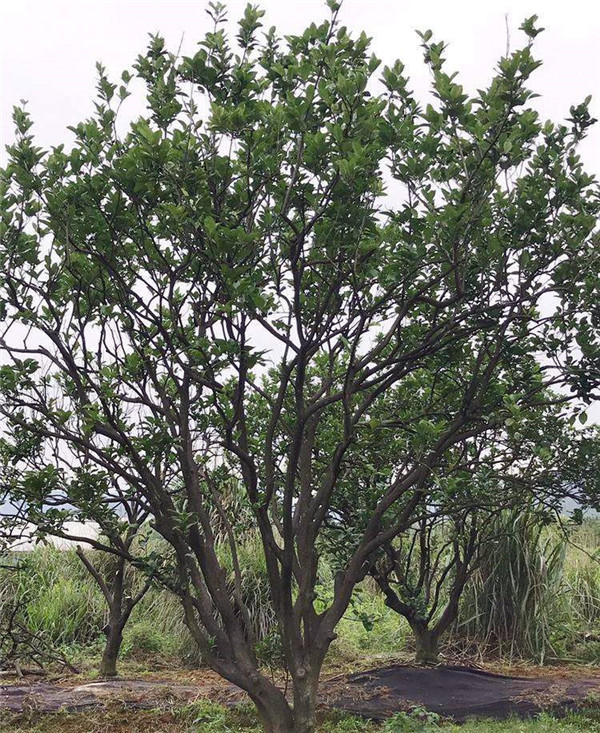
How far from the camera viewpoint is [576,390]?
4344 millimetres

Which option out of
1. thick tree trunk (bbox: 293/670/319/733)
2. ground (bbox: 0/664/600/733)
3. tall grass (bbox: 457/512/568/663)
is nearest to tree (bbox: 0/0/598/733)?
thick tree trunk (bbox: 293/670/319/733)

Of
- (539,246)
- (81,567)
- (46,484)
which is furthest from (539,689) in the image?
(81,567)

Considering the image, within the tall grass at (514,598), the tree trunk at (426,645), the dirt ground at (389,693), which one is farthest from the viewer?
the tall grass at (514,598)

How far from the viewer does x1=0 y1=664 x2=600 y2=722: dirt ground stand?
19.0 ft

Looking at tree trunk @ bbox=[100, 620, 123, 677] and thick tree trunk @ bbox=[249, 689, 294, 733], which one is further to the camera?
tree trunk @ bbox=[100, 620, 123, 677]

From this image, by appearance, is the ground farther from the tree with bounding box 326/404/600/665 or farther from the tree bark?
the tree with bounding box 326/404/600/665

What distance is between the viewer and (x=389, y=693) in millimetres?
5984

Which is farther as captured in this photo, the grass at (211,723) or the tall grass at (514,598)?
the tall grass at (514,598)

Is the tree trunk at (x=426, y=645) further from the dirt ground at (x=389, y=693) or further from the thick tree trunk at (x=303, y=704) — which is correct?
the thick tree trunk at (x=303, y=704)

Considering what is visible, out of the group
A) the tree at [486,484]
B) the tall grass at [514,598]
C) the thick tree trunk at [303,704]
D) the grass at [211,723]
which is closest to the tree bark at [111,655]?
the grass at [211,723]

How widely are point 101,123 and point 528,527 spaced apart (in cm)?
618

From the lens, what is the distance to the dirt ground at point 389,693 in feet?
19.0

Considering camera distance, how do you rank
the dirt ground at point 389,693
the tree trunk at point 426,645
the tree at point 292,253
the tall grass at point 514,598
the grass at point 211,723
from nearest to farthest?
the tree at point 292,253, the grass at point 211,723, the dirt ground at point 389,693, the tree trunk at point 426,645, the tall grass at point 514,598

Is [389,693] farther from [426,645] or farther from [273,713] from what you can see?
[273,713]
